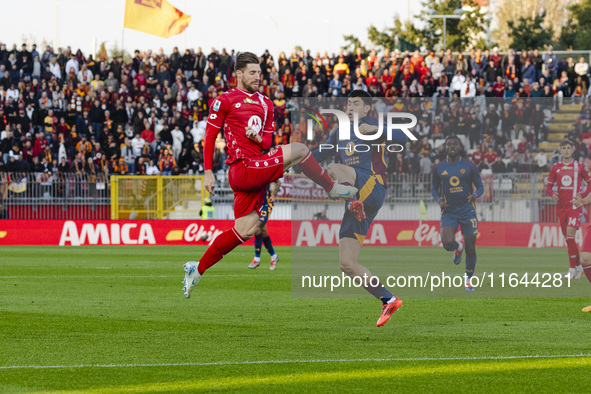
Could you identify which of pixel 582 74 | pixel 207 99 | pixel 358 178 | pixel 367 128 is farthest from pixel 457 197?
pixel 582 74

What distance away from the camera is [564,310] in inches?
447

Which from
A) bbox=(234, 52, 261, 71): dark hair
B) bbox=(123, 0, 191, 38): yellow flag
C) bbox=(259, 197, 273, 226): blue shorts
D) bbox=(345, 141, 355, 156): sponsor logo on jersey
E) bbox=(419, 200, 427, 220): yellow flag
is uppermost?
bbox=(123, 0, 191, 38): yellow flag

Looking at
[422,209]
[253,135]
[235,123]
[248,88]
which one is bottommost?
[422,209]

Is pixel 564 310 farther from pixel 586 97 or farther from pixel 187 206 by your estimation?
pixel 586 97

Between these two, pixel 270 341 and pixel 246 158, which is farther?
pixel 246 158

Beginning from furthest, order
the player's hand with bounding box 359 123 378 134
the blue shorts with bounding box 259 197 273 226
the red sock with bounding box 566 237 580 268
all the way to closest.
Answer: the blue shorts with bounding box 259 197 273 226, the red sock with bounding box 566 237 580 268, the player's hand with bounding box 359 123 378 134

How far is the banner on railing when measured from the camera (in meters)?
27.8

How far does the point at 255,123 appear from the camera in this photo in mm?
9062

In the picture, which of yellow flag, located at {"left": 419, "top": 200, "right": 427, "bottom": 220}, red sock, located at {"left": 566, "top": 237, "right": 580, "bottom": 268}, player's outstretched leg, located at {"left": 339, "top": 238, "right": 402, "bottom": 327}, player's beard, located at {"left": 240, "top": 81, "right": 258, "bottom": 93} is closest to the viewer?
player's beard, located at {"left": 240, "top": 81, "right": 258, "bottom": 93}

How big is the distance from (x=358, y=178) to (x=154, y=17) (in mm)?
27658

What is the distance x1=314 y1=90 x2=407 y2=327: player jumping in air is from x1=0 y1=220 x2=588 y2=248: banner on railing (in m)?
17.9

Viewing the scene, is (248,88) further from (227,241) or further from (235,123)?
(227,241)

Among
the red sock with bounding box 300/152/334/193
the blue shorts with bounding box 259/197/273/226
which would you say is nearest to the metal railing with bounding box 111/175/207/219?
the blue shorts with bounding box 259/197/273/226

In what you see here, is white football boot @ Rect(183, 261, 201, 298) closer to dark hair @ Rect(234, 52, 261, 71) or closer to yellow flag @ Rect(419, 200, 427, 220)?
dark hair @ Rect(234, 52, 261, 71)
